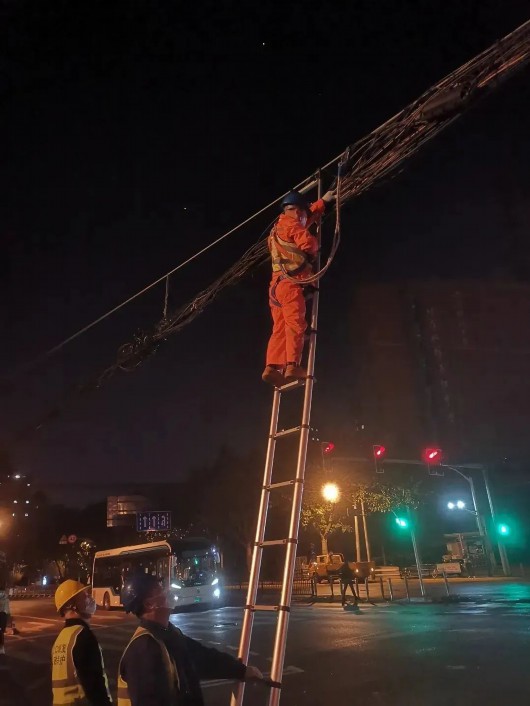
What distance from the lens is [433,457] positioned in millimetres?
18469

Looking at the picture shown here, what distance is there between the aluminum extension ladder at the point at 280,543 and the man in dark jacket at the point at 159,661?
32cm

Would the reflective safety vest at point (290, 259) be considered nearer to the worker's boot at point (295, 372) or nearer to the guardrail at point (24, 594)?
the worker's boot at point (295, 372)

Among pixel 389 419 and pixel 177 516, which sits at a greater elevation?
pixel 389 419

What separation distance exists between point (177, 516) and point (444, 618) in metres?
45.3

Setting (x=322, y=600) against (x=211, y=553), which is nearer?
(x=322, y=600)

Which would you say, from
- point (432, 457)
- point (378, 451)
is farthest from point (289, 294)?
point (432, 457)

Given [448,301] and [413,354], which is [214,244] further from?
[413,354]

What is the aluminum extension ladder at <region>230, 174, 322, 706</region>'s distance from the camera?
12.7ft

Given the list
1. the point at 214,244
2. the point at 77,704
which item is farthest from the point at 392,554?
the point at 77,704

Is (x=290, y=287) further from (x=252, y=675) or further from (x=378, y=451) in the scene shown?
(x=378, y=451)

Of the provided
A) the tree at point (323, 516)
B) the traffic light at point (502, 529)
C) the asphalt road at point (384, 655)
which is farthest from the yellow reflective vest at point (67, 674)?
the tree at point (323, 516)

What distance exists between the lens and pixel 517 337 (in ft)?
114

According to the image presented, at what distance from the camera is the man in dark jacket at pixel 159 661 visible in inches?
117

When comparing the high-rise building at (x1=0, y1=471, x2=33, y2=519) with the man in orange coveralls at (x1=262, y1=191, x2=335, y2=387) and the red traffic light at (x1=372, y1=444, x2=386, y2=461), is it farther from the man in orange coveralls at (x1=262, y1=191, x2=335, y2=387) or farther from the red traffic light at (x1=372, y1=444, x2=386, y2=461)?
the man in orange coveralls at (x1=262, y1=191, x2=335, y2=387)
